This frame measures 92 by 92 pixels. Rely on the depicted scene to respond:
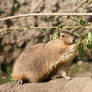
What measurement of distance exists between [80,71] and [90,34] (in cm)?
429

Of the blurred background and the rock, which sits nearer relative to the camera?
the rock

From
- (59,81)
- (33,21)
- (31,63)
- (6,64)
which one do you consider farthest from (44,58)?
(6,64)

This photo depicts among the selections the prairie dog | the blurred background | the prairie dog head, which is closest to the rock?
the prairie dog

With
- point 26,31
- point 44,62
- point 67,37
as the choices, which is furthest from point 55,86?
point 26,31

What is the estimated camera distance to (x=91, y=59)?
827cm

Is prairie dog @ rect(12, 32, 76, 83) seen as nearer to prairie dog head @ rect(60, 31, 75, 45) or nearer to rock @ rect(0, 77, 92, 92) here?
prairie dog head @ rect(60, 31, 75, 45)

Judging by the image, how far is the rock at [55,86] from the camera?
4.45 metres

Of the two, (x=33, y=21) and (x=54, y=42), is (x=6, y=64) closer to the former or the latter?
(x=33, y=21)

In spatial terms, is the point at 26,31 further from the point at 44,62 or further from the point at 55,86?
the point at 55,86

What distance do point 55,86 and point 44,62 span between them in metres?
0.64

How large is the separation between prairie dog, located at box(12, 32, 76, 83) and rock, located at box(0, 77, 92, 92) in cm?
26

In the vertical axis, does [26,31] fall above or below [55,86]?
above

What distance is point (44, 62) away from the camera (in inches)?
204

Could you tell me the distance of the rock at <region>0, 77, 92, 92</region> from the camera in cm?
445
